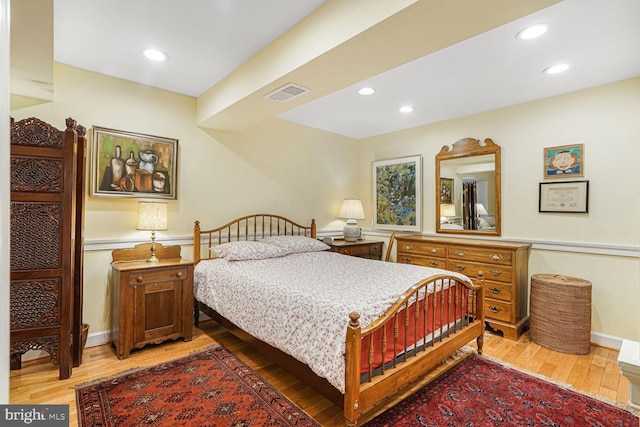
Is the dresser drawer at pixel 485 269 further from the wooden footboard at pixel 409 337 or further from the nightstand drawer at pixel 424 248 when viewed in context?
the wooden footboard at pixel 409 337

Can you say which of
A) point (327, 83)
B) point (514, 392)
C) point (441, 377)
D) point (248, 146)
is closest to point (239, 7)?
point (327, 83)

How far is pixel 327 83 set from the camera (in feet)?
7.85

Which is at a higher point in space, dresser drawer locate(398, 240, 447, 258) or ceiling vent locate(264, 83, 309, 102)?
ceiling vent locate(264, 83, 309, 102)

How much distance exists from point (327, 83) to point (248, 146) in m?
1.85

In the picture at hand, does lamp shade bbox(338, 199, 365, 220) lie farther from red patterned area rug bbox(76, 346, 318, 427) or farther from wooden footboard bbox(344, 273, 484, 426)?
red patterned area rug bbox(76, 346, 318, 427)

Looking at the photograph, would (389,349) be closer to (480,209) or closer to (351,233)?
(480,209)

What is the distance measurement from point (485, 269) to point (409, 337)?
1.78 metres

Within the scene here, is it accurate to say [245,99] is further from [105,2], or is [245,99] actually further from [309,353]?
[309,353]

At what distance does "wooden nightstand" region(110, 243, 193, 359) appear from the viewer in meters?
2.66

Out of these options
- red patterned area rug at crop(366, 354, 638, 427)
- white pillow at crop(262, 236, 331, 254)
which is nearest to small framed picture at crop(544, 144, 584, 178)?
red patterned area rug at crop(366, 354, 638, 427)

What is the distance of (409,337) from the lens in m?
2.09

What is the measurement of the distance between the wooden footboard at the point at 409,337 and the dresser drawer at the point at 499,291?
2.26ft

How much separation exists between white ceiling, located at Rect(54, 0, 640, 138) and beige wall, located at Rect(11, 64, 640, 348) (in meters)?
0.20

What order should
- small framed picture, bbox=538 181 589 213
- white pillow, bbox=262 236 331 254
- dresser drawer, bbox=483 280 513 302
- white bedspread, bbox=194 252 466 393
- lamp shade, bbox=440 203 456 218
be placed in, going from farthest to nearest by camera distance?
1. lamp shade, bbox=440 203 456 218
2. white pillow, bbox=262 236 331 254
3. dresser drawer, bbox=483 280 513 302
4. small framed picture, bbox=538 181 589 213
5. white bedspread, bbox=194 252 466 393
